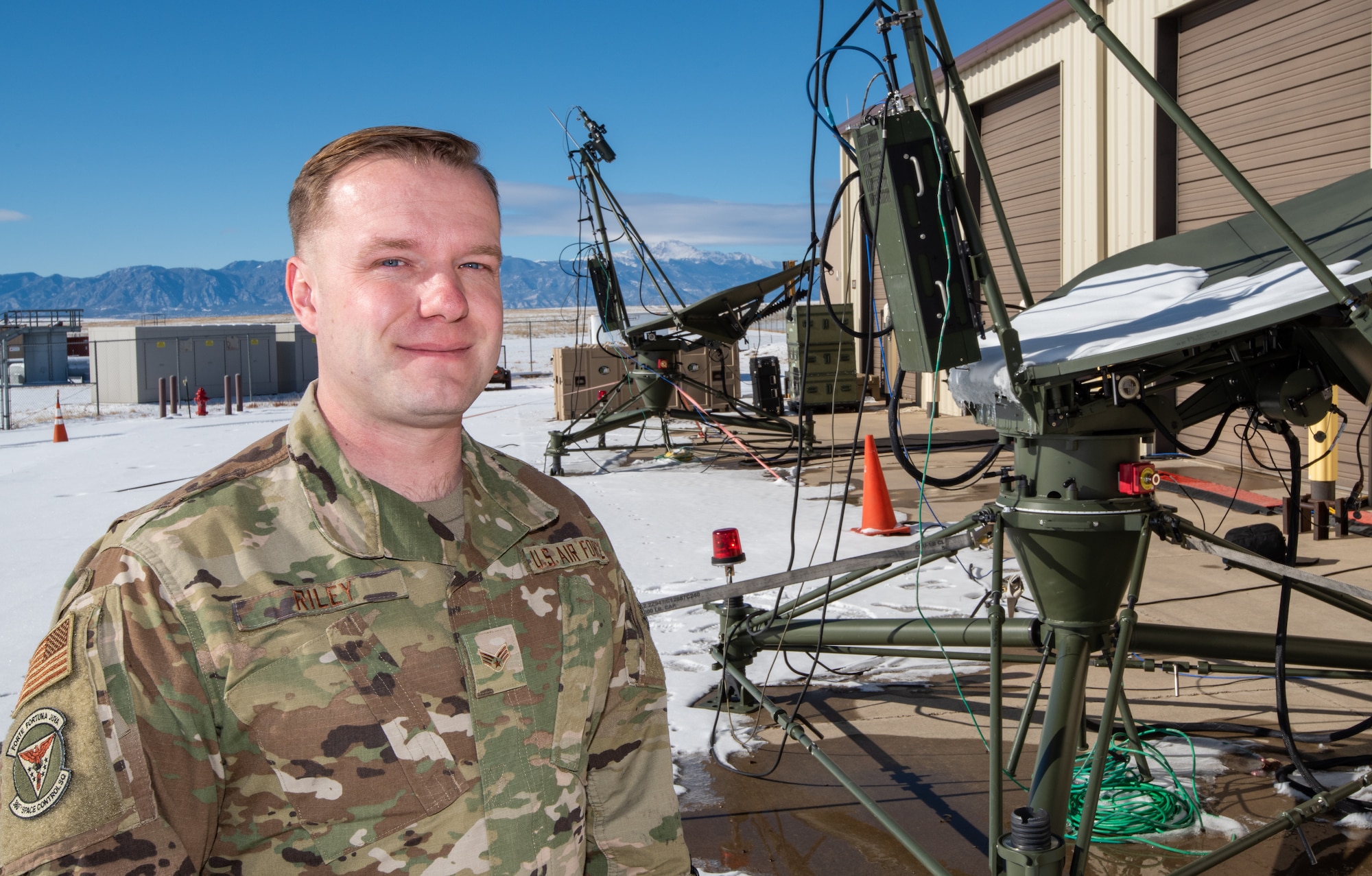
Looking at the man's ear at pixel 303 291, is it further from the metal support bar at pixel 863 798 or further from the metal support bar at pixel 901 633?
the metal support bar at pixel 901 633

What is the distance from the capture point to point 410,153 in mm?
1646

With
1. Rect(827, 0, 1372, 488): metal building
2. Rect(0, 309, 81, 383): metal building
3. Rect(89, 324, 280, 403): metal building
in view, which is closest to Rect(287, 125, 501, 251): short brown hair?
Rect(827, 0, 1372, 488): metal building

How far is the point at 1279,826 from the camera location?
2.87 metres

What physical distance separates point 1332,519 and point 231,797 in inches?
314

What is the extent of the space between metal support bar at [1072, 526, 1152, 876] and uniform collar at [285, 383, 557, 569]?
1.67 metres

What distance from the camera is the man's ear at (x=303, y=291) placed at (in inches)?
65.7

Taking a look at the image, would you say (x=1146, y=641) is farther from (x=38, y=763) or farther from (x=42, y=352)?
(x=42, y=352)

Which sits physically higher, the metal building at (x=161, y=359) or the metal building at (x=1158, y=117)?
the metal building at (x=1158, y=117)

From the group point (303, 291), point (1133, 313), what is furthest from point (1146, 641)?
point (303, 291)

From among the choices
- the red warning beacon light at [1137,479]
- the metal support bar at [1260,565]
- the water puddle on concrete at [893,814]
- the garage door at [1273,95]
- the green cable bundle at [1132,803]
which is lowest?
the water puddle on concrete at [893,814]

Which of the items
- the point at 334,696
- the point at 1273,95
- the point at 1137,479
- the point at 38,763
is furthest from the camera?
the point at 1273,95

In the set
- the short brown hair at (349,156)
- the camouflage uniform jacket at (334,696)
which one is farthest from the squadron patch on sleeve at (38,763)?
the short brown hair at (349,156)

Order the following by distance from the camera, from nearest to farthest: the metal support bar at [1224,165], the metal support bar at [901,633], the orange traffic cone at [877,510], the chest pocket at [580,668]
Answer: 1. the chest pocket at [580,668]
2. the metal support bar at [1224,165]
3. the metal support bar at [901,633]
4. the orange traffic cone at [877,510]

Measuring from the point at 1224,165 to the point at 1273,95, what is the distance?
25.9ft
